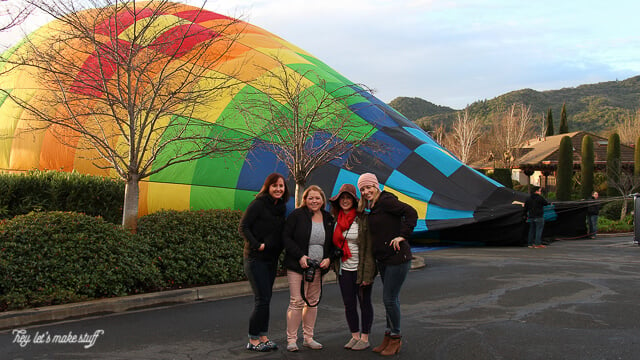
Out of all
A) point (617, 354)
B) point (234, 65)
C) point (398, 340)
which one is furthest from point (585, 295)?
point (234, 65)

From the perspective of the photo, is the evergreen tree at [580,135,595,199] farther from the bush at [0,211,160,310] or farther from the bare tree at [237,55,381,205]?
→ the bush at [0,211,160,310]

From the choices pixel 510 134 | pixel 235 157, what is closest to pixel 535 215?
pixel 235 157

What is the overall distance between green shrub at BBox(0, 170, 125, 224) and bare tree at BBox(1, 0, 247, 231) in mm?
518

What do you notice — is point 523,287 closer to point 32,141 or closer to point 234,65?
point 234,65

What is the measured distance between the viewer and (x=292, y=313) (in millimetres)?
5117

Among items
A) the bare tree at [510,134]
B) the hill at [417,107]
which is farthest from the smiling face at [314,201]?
the hill at [417,107]

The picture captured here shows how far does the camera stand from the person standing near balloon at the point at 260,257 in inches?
201

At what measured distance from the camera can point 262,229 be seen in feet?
17.0

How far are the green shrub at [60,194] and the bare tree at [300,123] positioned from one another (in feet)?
10.7

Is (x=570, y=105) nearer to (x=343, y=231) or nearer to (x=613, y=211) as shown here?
(x=613, y=211)

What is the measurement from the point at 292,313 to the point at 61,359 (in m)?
2.05

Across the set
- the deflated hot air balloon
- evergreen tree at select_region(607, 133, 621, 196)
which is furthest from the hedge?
evergreen tree at select_region(607, 133, 621, 196)

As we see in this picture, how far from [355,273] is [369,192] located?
75cm

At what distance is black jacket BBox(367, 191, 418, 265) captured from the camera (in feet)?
16.3
